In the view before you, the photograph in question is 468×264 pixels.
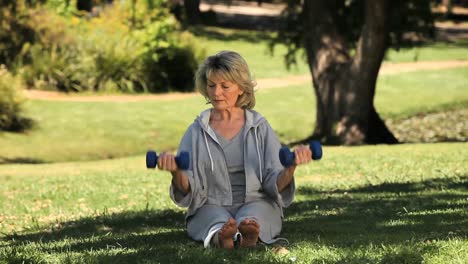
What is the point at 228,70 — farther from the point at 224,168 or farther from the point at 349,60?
the point at 349,60

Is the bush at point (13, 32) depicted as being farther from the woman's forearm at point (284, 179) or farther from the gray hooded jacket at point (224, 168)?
the woman's forearm at point (284, 179)

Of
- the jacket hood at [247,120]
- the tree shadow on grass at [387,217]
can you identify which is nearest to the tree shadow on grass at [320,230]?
the tree shadow on grass at [387,217]

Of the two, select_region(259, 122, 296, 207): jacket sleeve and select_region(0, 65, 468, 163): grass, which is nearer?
select_region(259, 122, 296, 207): jacket sleeve

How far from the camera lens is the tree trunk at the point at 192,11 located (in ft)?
122

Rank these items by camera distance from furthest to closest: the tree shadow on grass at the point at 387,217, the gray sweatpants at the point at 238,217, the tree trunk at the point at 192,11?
the tree trunk at the point at 192,11 < the gray sweatpants at the point at 238,217 < the tree shadow on grass at the point at 387,217

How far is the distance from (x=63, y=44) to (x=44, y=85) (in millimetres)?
1358

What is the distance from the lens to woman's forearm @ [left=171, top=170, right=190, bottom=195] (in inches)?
230

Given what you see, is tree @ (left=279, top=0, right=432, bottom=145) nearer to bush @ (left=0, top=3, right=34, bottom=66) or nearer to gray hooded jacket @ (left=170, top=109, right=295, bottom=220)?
bush @ (left=0, top=3, right=34, bottom=66)

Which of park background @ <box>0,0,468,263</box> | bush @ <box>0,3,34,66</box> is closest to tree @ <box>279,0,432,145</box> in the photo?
park background @ <box>0,0,468,263</box>

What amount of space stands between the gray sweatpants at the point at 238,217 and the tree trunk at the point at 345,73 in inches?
434

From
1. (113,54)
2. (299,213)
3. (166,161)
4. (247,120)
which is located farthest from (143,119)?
(166,161)

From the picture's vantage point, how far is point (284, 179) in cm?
590

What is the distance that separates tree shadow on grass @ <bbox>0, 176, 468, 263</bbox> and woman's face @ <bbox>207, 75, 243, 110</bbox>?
0.87 meters

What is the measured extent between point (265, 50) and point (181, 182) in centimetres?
2540
